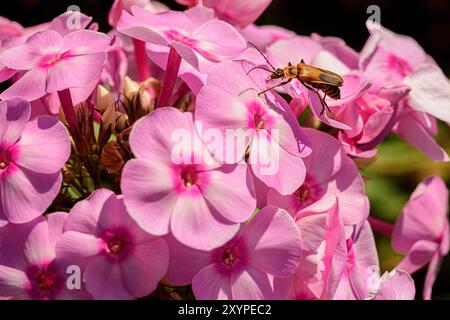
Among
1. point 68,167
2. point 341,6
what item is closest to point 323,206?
point 68,167

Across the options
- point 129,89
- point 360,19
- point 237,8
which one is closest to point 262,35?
point 237,8

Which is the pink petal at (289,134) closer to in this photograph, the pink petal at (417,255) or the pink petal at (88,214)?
the pink petal at (88,214)

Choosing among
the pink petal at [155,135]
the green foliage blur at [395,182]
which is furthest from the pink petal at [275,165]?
the green foliage blur at [395,182]

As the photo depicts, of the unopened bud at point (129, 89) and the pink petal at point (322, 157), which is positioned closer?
the pink petal at point (322, 157)

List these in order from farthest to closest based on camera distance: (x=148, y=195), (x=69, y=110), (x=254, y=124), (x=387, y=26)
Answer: (x=387, y=26)
(x=69, y=110)
(x=254, y=124)
(x=148, y=195)

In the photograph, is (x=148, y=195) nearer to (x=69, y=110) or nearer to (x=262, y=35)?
(x=69, y=110)
